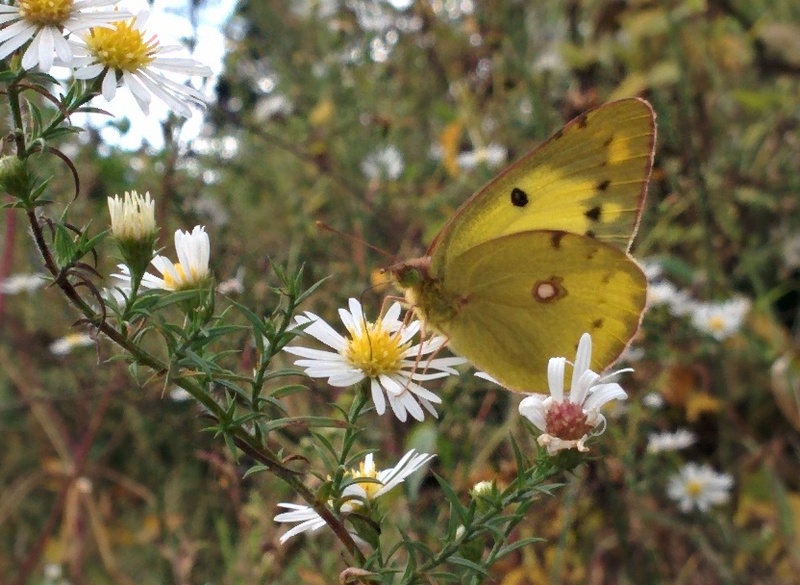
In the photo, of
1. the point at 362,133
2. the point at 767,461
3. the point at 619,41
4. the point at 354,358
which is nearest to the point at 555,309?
the point at 354,358

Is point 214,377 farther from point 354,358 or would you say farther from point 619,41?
point 619,41

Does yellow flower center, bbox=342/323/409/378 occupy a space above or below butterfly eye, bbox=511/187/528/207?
below

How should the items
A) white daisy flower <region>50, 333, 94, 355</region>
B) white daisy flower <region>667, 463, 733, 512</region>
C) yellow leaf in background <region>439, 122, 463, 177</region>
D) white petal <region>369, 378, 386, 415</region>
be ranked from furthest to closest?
yellow leaf in background <region>439, 122, 463, 177</region>
white daisy flower <region>50, 333, 94, 355</region>
white daisy flower <region>667, 463, 733, 512</region>
white petal <region>369, 378, 386, 415</region>

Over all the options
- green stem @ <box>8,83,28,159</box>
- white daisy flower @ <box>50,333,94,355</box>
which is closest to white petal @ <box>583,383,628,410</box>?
green stem @ <box>8,83,28,159</box>

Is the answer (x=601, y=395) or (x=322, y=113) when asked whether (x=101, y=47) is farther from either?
(x=322, y=113)

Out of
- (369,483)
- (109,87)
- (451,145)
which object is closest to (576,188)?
(369,483)

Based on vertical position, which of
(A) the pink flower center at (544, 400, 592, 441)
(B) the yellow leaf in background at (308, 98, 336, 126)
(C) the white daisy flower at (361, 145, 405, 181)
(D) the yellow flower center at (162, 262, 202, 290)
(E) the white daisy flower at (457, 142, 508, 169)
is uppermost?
(B) the yellow leaf in background at (308, 98, 336, 126)

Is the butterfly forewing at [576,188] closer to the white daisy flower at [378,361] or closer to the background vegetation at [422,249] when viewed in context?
the white daisy flower at [378,361]

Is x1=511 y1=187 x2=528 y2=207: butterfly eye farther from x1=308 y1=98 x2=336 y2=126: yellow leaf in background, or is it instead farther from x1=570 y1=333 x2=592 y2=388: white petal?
x1=308 y1=98 x2=336 y2=126: yellow leaf in background
